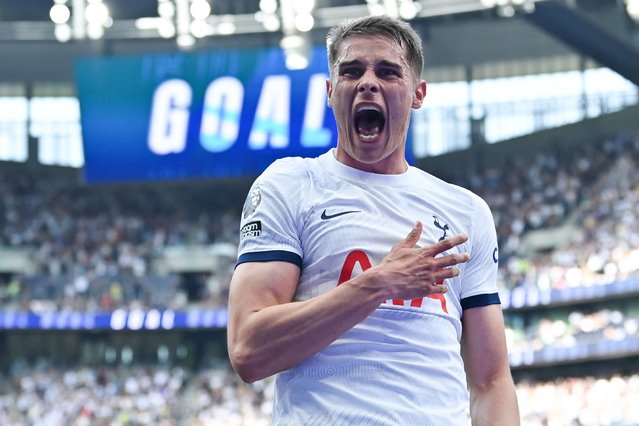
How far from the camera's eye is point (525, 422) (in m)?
22.3

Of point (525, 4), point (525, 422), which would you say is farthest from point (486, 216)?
point (525, 4)

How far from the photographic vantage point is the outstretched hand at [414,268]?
7.93ft

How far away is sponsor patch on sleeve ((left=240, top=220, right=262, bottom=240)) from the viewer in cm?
268

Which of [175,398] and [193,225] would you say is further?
[193,225]

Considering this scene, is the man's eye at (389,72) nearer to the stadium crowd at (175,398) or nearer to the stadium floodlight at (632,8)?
the stadium crowd at (175,398)

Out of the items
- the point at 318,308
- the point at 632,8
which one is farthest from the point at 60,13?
the point at 318,308

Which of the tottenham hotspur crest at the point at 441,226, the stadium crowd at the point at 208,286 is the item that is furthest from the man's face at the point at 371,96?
the stadium crowd at the point at 208,286

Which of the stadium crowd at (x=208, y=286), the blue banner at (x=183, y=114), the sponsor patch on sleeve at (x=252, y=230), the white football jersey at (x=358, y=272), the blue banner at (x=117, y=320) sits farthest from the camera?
the blue banner at (x=117, y=320)

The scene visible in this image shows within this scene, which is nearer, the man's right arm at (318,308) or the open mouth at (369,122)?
the man's right arm at (318,308)

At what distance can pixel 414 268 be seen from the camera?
8.00 ft

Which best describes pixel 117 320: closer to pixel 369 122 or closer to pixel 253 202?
pixel 253 202

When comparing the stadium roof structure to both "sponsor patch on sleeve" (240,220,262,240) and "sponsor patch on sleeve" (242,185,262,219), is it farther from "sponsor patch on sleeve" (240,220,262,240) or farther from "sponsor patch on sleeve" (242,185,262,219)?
"sponsor patch on sleeve" (240,220,262,240)

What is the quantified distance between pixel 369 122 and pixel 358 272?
40 cm

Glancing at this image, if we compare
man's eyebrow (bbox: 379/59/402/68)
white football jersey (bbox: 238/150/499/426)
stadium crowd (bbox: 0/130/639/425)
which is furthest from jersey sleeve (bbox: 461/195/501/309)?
stadium crowd (bbox: 0/130/639/425)
